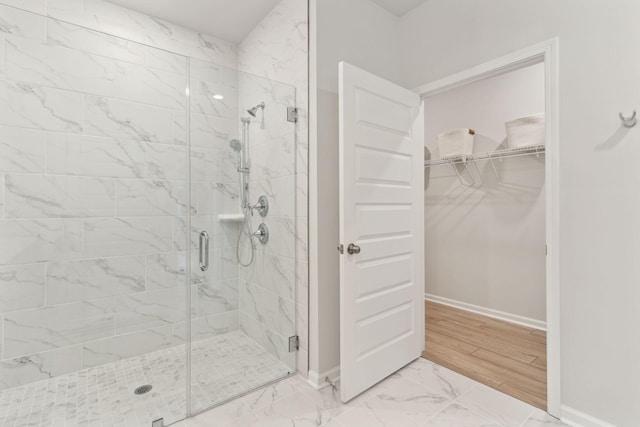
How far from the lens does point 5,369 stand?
6.03 ft

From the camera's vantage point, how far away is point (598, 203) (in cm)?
161

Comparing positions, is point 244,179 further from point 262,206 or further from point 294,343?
point 294,343

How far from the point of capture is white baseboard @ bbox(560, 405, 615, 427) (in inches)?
63.4

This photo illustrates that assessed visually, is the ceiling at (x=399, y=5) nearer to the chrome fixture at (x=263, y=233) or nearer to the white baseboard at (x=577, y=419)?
the chrome fixture at (x=263, y=233)

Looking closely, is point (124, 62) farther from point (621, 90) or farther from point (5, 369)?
point (621, 90)

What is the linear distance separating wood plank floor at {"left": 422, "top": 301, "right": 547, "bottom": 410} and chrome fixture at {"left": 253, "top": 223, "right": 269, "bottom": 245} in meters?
1.59

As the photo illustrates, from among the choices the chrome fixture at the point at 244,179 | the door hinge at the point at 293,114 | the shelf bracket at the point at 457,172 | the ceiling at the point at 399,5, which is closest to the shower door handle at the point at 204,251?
the chrome fixture at the point at 244,179

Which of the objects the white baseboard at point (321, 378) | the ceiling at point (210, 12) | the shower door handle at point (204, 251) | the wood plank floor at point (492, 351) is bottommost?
the wood plank floor at point (492, 351)

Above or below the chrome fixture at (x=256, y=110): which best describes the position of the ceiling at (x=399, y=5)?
above

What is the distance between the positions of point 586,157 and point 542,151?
58.7 inches

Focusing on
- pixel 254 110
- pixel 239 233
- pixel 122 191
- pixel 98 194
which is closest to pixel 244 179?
pixel 239 233

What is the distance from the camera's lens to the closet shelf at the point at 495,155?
2.95 m

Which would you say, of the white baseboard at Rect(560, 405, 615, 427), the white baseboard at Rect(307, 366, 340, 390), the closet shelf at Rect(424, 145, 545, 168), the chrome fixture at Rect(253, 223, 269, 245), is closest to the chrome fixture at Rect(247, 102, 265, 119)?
the chrome fixture at Rect(253, 223, 269, 245)

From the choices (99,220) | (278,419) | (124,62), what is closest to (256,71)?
(124,62)
